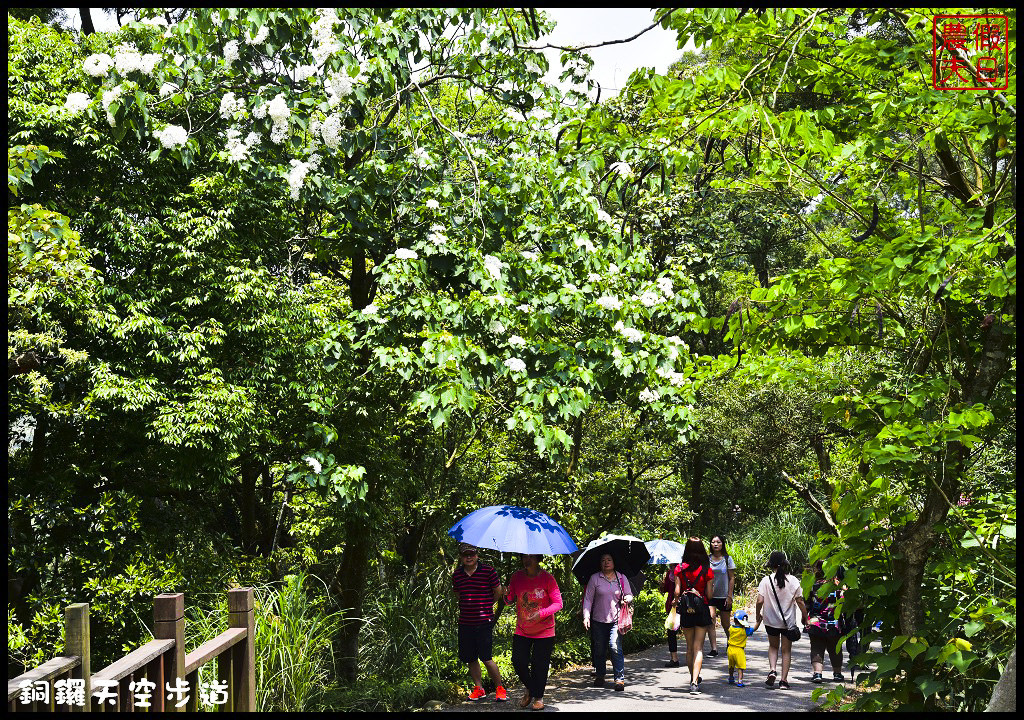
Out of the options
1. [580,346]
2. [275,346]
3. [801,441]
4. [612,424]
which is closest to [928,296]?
[580,346]

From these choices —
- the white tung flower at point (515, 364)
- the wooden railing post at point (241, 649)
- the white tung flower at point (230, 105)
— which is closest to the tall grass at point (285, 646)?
the wooden railing post at point (241, 649)

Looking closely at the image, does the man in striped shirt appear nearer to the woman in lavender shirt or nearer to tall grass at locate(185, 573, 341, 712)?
the woman in lavender shirt

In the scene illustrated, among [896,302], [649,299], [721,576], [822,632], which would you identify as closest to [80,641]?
[896,302]

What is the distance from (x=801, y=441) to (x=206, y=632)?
1029 cm

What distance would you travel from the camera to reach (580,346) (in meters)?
7.95

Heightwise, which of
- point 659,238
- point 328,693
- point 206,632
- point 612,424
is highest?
point 659,238

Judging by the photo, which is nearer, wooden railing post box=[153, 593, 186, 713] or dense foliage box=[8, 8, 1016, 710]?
wooden railing post box=[153, 593, 186, 713]

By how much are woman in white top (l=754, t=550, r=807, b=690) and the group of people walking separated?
10 mm

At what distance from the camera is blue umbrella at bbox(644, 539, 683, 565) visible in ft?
37.4

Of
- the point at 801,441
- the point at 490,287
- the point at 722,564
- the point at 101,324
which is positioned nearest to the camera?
the point at 101,324

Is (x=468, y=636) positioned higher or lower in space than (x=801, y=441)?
lower

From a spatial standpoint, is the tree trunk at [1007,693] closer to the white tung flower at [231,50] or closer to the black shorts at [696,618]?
the black shorts at [696,618]

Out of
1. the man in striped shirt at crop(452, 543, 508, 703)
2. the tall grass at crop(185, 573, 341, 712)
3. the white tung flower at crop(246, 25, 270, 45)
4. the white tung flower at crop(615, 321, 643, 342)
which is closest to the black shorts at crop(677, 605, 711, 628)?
the man in striped shirt at crop(452, 543, 508, 703)

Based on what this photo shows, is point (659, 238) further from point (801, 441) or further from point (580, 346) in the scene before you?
point (580, 346)
